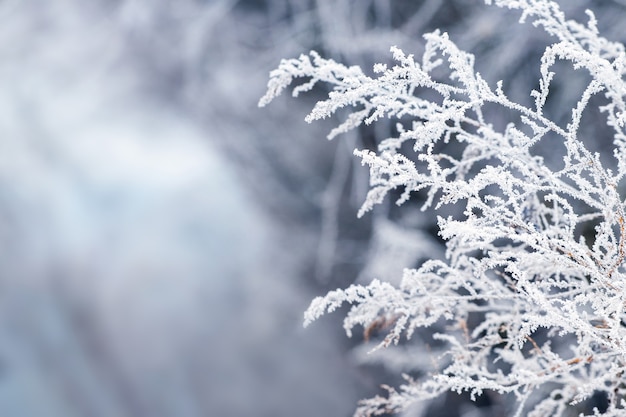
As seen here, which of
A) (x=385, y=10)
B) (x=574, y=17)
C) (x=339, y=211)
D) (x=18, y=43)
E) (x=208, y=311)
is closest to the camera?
(x=574, y=17)

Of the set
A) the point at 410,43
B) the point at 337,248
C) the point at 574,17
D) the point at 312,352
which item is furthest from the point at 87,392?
the point at 574,17

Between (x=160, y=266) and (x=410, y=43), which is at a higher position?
(x=160, y=266)

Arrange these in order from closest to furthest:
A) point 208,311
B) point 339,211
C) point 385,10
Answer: point 385,10
point 339,211
point 208,311

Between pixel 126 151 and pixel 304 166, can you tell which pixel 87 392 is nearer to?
pixel 126 151

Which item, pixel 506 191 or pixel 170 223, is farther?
pixel 170 223

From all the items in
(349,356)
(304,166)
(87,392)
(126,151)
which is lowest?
(349,356)

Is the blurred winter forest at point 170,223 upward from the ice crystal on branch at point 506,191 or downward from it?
upward

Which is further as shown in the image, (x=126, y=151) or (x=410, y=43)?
(x=126, y=151)

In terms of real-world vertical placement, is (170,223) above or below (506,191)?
above
